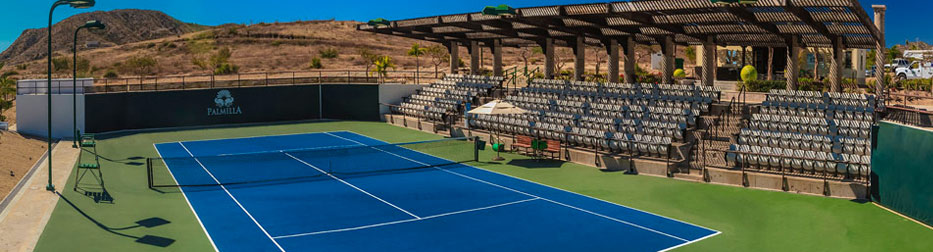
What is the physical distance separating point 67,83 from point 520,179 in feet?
82.2

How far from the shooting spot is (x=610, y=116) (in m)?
28.5

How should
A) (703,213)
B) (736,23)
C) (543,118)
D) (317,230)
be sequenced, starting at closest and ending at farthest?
(317,230)
(703,213)
(736,23)
(543,118)

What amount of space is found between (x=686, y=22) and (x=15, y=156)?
24.7 m

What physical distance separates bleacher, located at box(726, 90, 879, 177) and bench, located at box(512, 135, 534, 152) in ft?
23.9

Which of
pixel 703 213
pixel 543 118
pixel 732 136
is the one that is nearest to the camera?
pixel 703 213

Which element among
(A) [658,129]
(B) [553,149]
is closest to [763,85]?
(A) [658,129]

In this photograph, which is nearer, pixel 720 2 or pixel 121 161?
pixel 720 2

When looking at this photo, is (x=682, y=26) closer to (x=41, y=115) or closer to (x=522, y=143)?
(x=522, y=143)

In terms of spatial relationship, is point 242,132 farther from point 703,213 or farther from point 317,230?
point 703,213

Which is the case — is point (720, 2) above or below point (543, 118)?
above

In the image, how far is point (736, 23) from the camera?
90.1ft

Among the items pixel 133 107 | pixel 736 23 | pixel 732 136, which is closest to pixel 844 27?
pixel 736 23

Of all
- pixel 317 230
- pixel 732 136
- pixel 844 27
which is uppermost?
pixel 844 27

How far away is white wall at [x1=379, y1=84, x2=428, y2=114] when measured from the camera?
42.2 m
